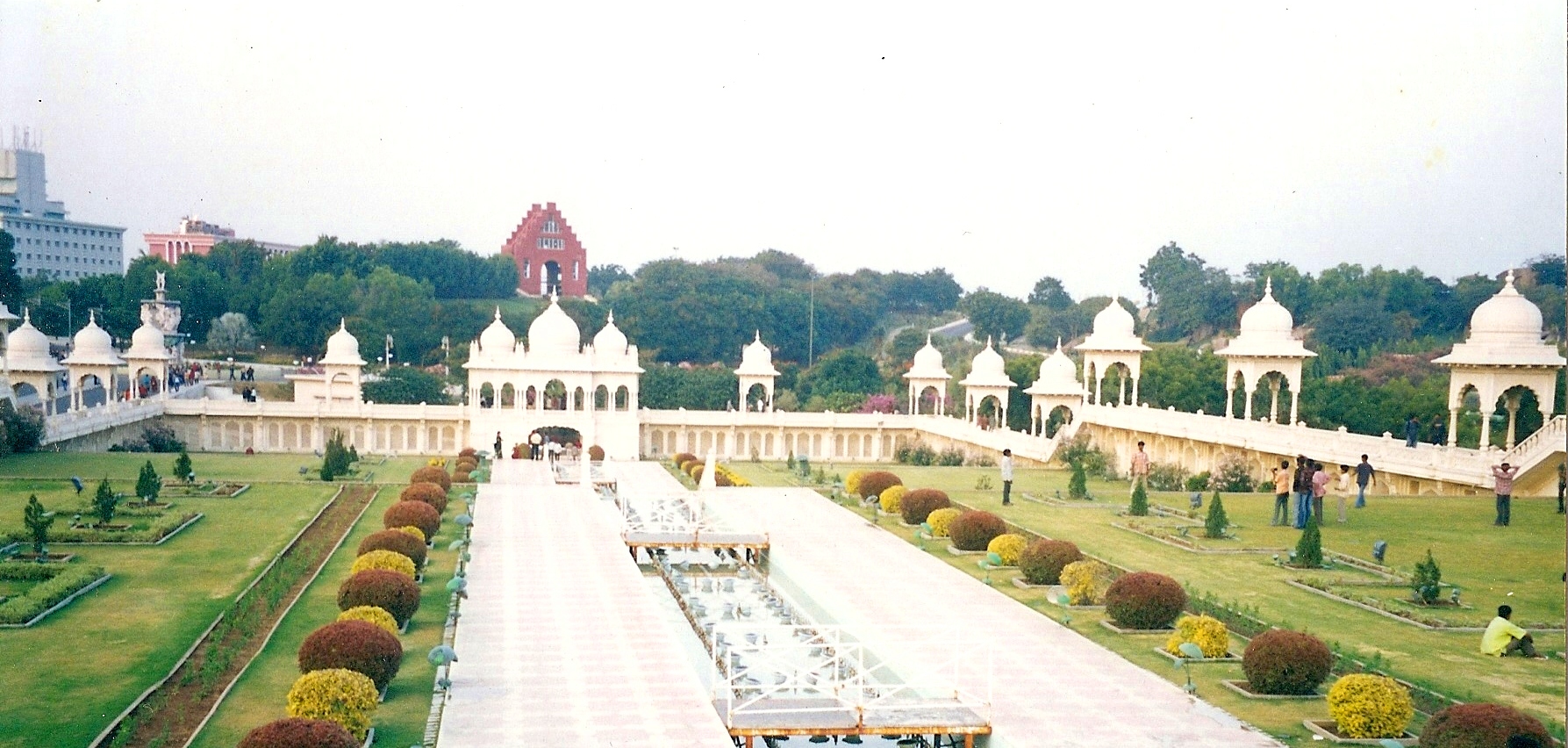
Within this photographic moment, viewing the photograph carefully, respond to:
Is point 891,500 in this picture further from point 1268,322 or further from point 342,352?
point 342,352

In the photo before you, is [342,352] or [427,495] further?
[342,352]

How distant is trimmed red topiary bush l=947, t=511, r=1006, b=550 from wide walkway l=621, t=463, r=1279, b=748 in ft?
2.51

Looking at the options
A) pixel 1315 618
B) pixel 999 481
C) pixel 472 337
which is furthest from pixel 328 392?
pixel 1315 618

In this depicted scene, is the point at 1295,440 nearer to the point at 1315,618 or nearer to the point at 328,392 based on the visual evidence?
the point at 1315,618

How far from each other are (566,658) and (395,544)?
5.96 m

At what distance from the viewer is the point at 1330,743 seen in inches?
582

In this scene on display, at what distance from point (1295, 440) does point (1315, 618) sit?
16.7 meters

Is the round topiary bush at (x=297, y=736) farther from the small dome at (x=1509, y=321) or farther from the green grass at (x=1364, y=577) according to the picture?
the small dome at (x=1509, y=321)

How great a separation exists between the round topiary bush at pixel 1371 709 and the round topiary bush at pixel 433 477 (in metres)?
23.8

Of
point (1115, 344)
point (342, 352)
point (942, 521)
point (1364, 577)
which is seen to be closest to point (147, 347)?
point (342, 352)

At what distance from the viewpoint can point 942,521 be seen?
2909 centimetres

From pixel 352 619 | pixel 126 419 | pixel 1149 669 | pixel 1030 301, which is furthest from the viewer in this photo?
pixel 1030 301

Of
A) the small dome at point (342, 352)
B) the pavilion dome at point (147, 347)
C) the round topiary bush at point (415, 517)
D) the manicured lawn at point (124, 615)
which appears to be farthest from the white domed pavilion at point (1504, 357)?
the pavilion dome at point (147, 347)

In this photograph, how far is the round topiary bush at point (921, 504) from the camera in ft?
102
